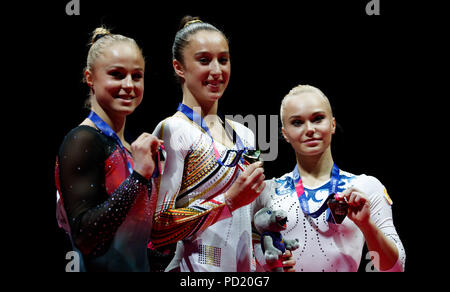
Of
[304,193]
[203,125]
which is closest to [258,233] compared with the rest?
[304,193]

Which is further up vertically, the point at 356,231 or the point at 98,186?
the point at 98,186

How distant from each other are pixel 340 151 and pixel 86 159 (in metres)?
1.51

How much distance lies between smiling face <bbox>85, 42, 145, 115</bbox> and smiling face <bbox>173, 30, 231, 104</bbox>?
0.89ft

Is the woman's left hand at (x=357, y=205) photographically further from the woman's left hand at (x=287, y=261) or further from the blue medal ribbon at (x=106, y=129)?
the blue medal ribbon at (x=106, y=129)

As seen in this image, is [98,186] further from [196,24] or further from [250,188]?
[196,24]

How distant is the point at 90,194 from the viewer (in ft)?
6.09

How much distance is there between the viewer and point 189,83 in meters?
2.26

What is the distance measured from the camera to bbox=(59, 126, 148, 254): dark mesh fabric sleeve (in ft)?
5.98

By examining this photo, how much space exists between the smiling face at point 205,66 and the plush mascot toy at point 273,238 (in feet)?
1.73

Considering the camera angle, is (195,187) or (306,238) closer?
(195,187)

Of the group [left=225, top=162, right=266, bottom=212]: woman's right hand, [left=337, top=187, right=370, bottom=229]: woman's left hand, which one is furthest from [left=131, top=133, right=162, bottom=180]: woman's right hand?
[left=337, top=187, right=370, bottom=229]: woman's left hand

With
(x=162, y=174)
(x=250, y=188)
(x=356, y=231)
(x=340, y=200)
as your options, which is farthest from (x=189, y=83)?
(x=356, y=231)

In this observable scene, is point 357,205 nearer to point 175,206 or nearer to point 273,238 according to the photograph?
point 273,238

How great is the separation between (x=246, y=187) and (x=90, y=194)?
0.55 metres
